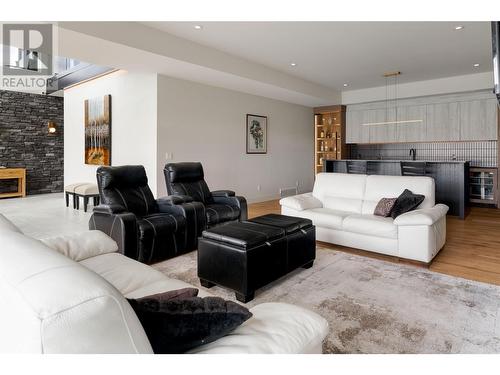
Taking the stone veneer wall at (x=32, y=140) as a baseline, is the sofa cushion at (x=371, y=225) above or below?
below

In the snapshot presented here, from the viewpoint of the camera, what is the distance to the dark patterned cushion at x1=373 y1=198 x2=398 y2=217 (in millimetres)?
3750

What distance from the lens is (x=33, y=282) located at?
754 millimetres

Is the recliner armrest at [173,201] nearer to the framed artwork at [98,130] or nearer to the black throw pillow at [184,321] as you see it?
the black throw pillow at [184,321]

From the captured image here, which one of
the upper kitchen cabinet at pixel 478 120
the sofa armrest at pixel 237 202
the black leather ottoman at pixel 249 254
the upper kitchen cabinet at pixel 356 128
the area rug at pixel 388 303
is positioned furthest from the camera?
the upper kitchen cabinet at pixel 356 128

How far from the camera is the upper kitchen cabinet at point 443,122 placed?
7234 mm

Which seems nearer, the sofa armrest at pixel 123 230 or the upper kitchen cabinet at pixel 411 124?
the sofa armrest at pixel 123 230

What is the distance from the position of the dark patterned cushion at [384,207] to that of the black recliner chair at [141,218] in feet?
6.73

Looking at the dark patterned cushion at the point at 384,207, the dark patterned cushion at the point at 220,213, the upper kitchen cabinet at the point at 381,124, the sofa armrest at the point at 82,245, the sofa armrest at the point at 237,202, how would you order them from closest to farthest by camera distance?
the sofa armrest at the point at 82,245 → the dark patterned cushion at the point at 384,207 → the dark patterned cushion at the point at 220,213 → the sofa armrest at the point at 237,202 → the upper kitchen cabinet at the point at 381,124

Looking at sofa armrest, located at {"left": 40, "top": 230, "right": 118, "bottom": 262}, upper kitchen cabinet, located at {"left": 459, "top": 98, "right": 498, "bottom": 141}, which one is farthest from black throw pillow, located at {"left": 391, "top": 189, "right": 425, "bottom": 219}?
upper kitchen cabinet, located at {"left": 459, "top": 98, "right": 498, "bottom": 141}

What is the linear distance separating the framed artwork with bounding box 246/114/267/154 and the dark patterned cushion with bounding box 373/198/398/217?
12.7ft

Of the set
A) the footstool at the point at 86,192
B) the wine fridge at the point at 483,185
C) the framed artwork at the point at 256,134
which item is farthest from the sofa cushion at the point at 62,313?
the wine fridge at the point at 483,185

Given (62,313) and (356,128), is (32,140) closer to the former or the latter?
(356,128)

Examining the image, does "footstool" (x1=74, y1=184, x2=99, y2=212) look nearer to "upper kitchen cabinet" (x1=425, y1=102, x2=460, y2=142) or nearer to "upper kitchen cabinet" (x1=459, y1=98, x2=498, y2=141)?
"upper kitchen cabinet" (x1=425, y1=102, x2=460, y2=142)
